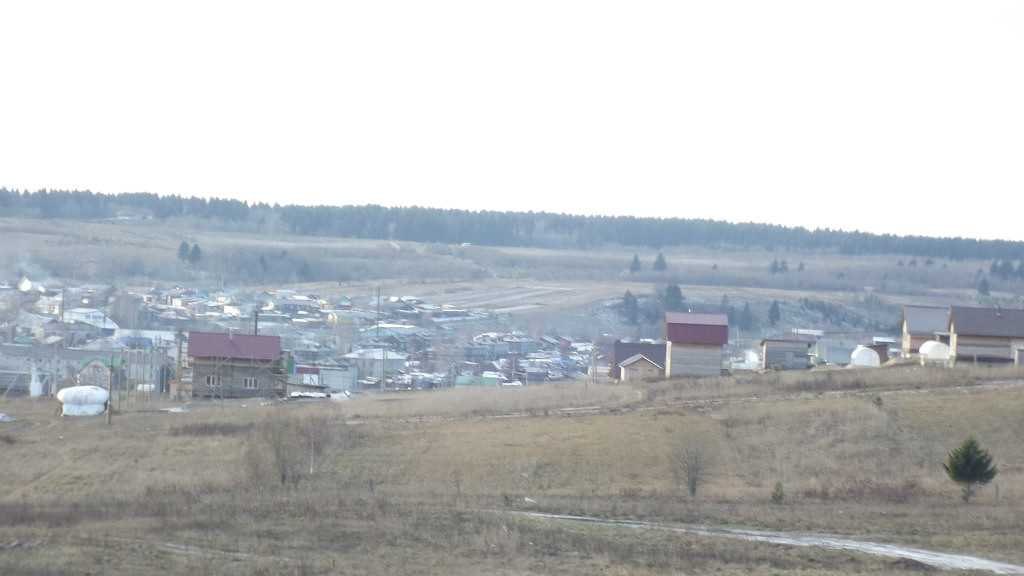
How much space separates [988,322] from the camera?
169 ft

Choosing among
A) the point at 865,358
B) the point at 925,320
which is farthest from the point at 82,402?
the point at 925,320

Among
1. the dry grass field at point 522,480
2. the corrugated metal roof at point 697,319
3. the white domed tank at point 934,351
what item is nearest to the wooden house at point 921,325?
the white domed tank at point 934,351

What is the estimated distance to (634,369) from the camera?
59594 millimetres

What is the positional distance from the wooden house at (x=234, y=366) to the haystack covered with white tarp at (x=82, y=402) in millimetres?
7673

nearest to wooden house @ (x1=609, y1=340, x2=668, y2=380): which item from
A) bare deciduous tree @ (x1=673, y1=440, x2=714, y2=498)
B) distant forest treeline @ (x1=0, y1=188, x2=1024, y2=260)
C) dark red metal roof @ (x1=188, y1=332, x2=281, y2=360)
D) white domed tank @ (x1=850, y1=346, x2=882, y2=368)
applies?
white domed tank @ (x1=850, y1=346, x2=882, y2=368)

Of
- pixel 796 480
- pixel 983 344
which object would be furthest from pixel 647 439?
pixel 983 344

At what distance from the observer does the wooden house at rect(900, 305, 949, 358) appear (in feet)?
194

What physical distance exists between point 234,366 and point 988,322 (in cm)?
3337

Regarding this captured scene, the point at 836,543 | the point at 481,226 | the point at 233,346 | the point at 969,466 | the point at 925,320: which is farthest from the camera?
the point at 481,226

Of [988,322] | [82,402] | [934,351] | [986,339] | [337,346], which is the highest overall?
[988,322]

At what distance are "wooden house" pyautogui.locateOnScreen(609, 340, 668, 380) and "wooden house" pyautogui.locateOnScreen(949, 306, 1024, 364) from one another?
1419 centimetres

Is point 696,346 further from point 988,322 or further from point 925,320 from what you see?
point 925,320

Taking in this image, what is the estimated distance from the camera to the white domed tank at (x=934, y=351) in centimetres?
5230

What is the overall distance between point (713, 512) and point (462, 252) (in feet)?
431
